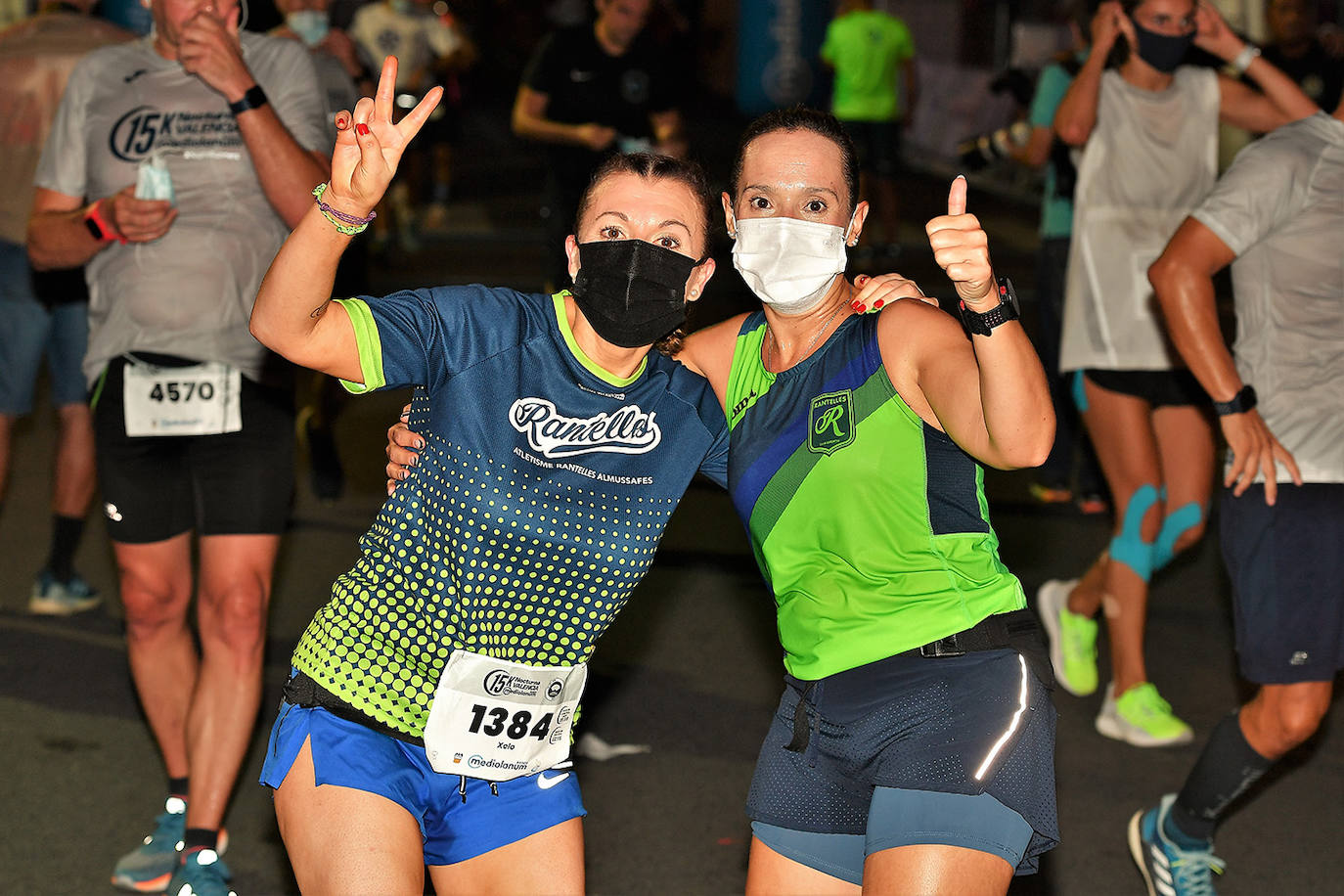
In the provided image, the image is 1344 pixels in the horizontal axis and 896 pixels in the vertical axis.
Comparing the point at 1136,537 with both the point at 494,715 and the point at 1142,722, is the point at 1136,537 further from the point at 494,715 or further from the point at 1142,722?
the point at 494,715

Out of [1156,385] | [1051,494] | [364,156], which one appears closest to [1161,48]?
[1156,385]

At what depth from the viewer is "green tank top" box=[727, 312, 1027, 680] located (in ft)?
9.16

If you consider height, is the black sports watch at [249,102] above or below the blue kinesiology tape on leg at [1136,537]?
above

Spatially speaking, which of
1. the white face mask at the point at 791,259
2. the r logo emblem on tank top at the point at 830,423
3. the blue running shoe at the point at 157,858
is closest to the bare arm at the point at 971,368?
the r logo emblem on tank top at the point at 830,423

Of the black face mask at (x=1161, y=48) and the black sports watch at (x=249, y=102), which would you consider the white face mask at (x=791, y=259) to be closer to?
the black sports watch at (x=249, y=102)

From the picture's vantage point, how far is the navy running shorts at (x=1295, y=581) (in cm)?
390

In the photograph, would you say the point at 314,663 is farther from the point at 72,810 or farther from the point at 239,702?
the point at 72,810

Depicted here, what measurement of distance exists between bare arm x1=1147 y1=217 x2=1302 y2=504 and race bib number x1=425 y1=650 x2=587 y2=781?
6.14 ft

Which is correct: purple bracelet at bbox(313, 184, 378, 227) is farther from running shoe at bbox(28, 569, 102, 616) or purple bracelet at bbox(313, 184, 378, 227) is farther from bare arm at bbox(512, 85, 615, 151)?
bare arm at bbox(512, 85, 615, 151)

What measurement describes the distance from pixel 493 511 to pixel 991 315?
0.95m

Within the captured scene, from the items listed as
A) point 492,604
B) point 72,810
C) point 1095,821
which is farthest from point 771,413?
point 72,810

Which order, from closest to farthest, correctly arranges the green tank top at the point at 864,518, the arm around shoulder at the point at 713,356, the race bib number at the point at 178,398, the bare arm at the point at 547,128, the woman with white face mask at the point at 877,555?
the woman with white face mask at the point at 877,555 → the green tank top at the point at 864,518 → the arm around shoulder at the point at 713,356 → the race bib number at the point at 178,398 → the bare arm at the point at 547,128

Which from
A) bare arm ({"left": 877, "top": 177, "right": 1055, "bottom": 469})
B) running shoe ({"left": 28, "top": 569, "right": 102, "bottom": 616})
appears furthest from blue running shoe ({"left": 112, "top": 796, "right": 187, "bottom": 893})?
bare arm ({"left": 877, "top": 177, "right": 1055, "bottom": 469})

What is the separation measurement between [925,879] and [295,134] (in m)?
2.81
